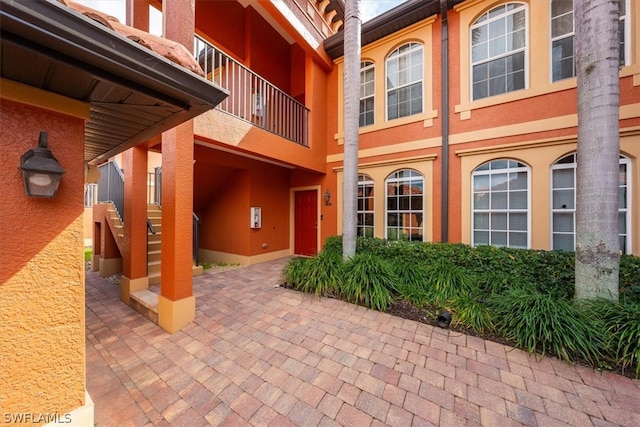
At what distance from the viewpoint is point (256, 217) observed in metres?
7.30

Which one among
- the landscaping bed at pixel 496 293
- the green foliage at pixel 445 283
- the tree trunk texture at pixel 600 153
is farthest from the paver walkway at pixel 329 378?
the tree trunk texture at pixel 600 153

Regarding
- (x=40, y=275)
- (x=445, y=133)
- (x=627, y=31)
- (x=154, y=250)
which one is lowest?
(x=154, y=250)

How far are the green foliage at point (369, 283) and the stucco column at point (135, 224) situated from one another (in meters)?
3.93

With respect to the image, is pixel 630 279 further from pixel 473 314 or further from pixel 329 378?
pixel 329 378

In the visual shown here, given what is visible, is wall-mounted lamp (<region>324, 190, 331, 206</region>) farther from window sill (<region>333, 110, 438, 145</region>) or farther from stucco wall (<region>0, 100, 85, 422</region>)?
stucco wall (<region>0, 100, 85, 422</region>)

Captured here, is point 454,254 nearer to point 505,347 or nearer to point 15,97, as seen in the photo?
point 505,347

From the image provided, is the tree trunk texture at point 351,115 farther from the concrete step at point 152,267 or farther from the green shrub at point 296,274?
the concrete step at point 152,267

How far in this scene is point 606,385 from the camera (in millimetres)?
2375

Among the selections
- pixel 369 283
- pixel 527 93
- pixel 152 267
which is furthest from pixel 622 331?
pixel 152 267

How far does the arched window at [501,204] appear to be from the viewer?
531 cm

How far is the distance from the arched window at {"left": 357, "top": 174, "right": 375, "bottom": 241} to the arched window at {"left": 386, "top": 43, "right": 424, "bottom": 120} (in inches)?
77.0

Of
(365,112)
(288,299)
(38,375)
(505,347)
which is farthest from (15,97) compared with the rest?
(365,112)

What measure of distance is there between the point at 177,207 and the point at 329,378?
3.00 m

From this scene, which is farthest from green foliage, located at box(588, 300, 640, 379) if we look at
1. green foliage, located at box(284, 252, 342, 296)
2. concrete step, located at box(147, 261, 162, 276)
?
concrete step, located at box(147, 261, 162, 276)
